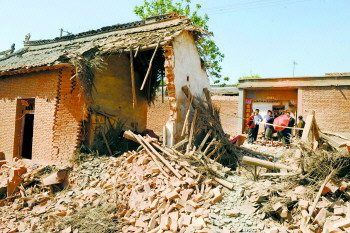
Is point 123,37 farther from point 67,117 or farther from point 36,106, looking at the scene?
point 36,106

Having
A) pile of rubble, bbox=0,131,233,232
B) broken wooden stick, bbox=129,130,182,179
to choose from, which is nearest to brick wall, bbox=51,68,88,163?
pile of rubble, bbox=0,131,233,232

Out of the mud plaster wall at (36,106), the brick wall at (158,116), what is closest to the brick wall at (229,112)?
the brick wall at (158,116)

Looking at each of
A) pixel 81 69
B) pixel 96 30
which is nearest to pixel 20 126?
pixel 81 69

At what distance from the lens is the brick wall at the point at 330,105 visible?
14695mm

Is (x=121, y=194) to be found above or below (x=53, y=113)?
below

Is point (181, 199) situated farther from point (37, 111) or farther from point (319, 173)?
point (37, 111)

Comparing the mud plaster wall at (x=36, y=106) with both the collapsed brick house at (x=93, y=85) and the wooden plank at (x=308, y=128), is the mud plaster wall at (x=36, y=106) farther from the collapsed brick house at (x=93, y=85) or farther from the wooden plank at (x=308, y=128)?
the wooden plank at (x=308, y=128)

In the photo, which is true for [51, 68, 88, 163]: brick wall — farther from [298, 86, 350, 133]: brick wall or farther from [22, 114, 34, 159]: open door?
[298, 86, 350, 133]: brick wall

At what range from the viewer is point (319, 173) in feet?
16.6

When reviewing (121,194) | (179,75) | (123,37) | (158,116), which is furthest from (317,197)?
(158,116)

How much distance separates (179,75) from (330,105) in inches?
407

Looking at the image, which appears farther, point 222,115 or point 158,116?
point 158,116

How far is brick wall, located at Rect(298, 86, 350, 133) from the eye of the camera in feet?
48.2

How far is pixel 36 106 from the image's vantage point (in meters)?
9.94
